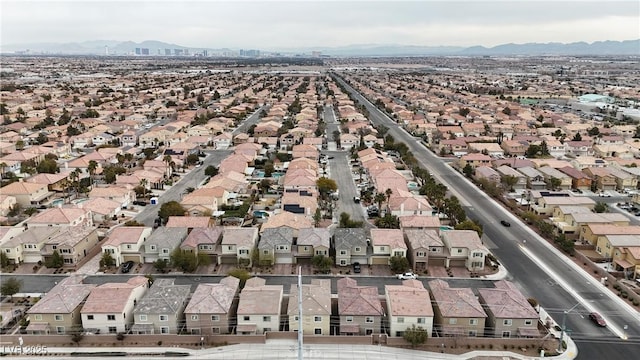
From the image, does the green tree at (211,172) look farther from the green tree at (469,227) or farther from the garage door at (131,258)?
the green tree at (469,227)

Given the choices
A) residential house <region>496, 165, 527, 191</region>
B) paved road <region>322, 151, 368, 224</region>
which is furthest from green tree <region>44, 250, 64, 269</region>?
residential house <region>496, 165, 527, 191</region>

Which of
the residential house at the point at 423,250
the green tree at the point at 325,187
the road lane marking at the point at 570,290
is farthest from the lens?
the green tree at the point at 325,187

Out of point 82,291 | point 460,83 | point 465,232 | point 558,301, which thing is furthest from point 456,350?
point 460,83

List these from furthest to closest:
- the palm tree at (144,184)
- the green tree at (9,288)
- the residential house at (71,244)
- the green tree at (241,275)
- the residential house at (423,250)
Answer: the palm tree at (144,184), the residential house at (423,250), the residential house at (71,244), the green tree at (241,275), the green tree at (9,288)

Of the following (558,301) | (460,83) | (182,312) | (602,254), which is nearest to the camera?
(182,312)

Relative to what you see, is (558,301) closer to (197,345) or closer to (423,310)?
(423,310)

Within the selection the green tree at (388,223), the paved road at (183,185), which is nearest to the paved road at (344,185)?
the green tree at (388,223)
